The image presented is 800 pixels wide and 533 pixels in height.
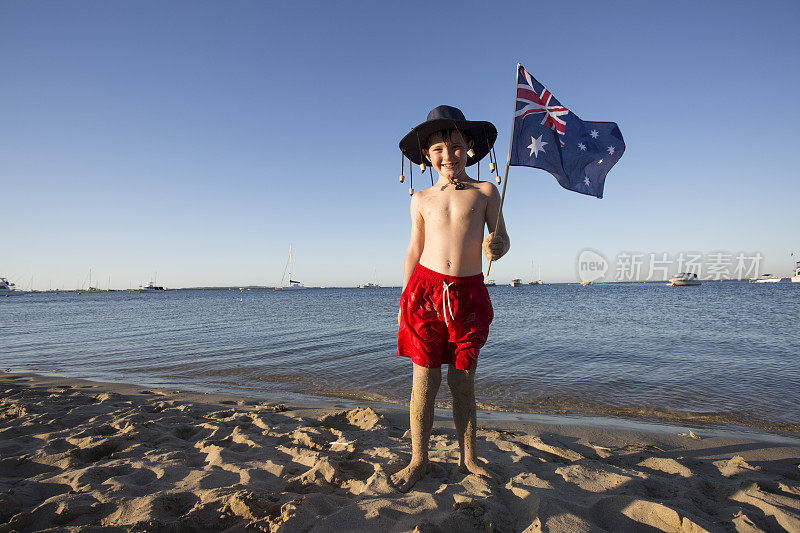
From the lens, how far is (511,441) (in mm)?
3508

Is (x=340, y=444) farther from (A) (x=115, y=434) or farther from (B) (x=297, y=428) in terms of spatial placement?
(A) (x=115, y=434)

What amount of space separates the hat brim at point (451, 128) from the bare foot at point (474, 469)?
93.5 inches

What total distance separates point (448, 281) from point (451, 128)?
1.18 meters

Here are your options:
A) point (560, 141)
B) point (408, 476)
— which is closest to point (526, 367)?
point (560, 141)

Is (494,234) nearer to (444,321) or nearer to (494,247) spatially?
(494,247)

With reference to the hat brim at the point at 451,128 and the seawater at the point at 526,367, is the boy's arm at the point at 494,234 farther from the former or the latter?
the seawater at the point at 526,367

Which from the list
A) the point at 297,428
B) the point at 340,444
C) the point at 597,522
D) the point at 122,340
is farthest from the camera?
the point at 122,340

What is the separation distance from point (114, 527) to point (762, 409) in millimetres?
7340

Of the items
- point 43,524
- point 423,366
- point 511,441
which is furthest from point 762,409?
point 43,524

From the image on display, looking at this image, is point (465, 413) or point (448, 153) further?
point (448, 153)

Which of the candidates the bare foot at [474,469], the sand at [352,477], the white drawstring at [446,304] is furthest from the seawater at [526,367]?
the white drawstring at [446,304]

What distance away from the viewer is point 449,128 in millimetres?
2824

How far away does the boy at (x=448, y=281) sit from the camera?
8.41ft

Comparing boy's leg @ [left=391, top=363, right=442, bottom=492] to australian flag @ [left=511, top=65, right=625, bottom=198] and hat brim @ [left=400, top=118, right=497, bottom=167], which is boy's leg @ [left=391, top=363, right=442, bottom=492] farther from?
australian flag @ [left=511, top=65, right=625, bottom=198]
